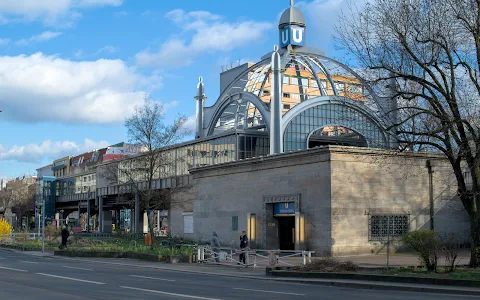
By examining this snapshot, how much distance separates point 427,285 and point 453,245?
297cm

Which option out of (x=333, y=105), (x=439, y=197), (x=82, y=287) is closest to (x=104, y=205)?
(x=333, y=105)

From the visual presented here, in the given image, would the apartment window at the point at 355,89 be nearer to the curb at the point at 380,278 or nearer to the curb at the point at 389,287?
the curb at the point at 380,278

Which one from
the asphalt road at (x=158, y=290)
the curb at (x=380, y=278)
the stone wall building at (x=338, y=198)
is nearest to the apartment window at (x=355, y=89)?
the stone wall building at (x=338, y=198)

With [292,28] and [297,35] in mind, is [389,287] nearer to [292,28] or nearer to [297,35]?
[297,35]

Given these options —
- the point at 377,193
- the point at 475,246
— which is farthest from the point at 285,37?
the point at 475,246

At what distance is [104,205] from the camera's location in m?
84.7

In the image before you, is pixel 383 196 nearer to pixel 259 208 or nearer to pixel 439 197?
pixel 439 197

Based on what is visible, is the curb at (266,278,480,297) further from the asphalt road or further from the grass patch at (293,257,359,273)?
the grass patch at (293,257,359,273)

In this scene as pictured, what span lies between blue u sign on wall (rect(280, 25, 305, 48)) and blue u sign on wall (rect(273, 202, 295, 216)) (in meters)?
31.7

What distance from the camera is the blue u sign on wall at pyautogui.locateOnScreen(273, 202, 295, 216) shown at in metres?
35.3

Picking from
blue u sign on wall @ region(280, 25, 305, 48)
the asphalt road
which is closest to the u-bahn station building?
the asphalt road

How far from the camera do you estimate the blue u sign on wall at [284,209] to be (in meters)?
35.3

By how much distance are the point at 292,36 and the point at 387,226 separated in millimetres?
35485

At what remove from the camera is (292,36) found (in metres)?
65.1
